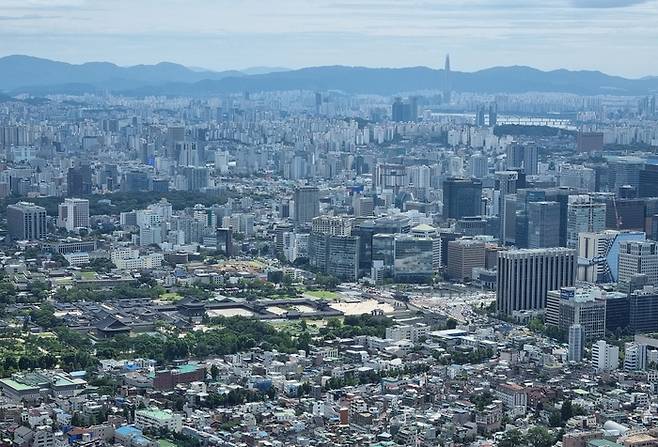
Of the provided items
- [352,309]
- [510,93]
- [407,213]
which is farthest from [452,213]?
[510,93]

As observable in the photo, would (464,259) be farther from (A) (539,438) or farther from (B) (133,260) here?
(A) (539,438)

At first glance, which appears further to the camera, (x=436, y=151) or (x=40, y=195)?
(x=436, y=151)

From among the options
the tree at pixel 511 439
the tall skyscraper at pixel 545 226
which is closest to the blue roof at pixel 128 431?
the tree at pixel 511 439

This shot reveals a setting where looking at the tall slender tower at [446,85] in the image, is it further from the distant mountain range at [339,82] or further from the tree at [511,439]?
the tree at [511,439]

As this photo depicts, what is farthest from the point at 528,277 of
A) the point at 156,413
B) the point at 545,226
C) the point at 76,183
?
the point at 76,183

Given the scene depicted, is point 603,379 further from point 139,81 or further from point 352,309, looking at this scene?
point 139,81

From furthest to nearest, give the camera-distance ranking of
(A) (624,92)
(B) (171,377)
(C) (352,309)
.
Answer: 1. (A) (624,92)
2. (C) (352,309)
3. (B) (171,377)
